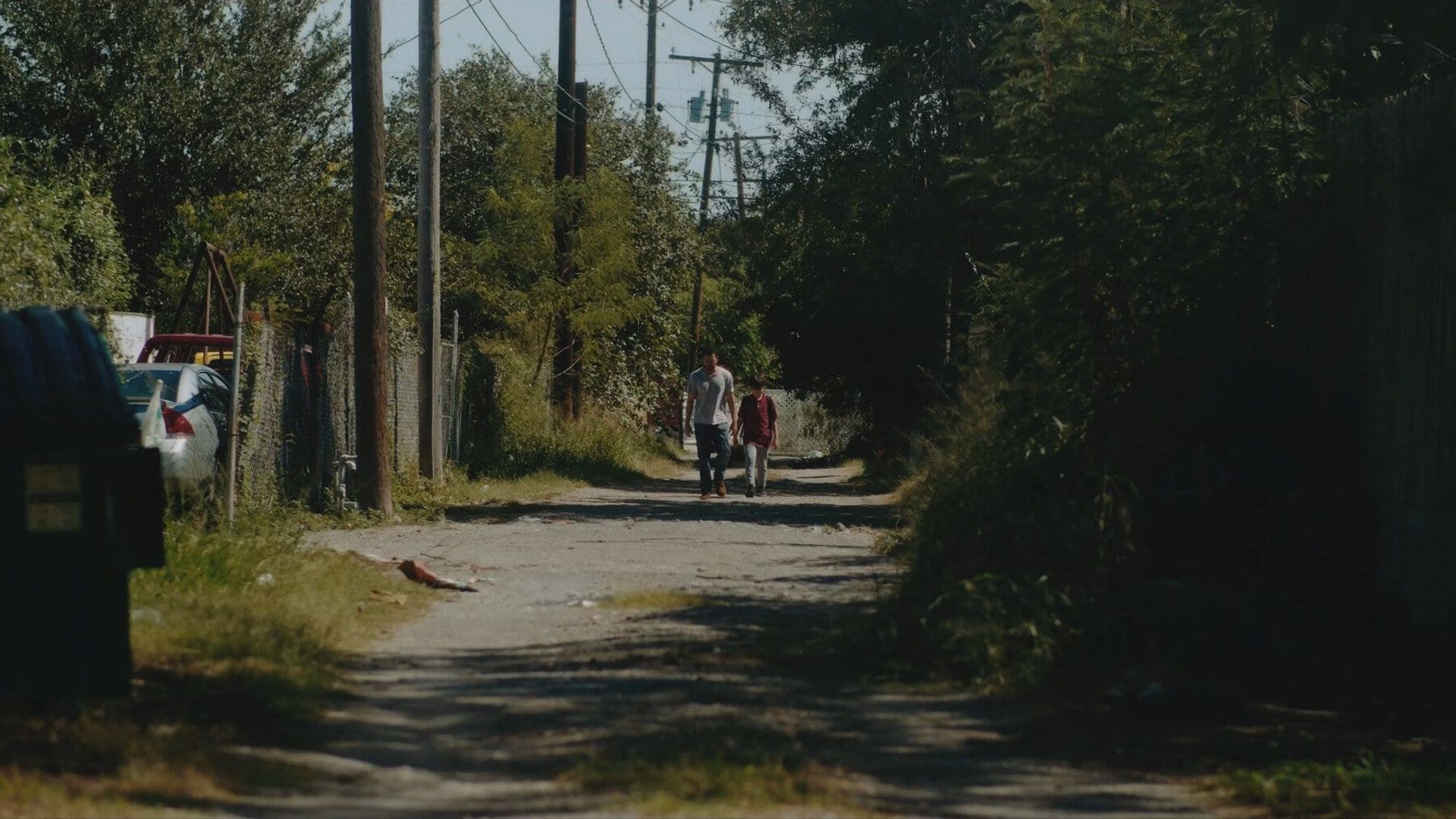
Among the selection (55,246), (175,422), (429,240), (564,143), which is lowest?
(175,422)

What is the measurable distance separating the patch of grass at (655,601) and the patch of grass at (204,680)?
1276mm

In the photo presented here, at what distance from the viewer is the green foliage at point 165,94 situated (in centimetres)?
2770

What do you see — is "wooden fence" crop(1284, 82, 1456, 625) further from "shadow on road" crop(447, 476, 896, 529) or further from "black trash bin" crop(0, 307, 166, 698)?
"black trash bin" crop(0, 307, 166, 698)

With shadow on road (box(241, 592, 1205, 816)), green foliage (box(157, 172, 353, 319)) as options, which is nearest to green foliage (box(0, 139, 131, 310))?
green foliage (box(157, 172, 353, 319))

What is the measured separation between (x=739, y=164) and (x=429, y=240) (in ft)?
98.2

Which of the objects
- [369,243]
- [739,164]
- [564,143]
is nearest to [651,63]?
[739,164]

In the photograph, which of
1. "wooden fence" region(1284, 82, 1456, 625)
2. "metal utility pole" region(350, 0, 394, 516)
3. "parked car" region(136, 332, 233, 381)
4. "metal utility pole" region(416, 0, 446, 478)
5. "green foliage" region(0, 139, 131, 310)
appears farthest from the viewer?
"metal utility pole" region(416, 0, 446, 478)

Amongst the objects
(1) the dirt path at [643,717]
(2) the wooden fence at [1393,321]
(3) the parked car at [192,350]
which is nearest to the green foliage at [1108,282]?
(2) the wooden fence at [1393,321]

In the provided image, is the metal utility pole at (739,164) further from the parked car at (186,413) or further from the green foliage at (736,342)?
the parked car at (186,413)

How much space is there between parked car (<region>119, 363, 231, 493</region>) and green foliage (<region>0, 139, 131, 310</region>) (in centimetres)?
87

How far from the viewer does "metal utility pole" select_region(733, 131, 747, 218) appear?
→ 1374 inches

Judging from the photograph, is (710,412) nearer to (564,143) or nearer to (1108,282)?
(564,143)

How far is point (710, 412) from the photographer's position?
2242cm

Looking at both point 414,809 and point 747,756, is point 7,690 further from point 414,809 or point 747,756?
point 747,756
